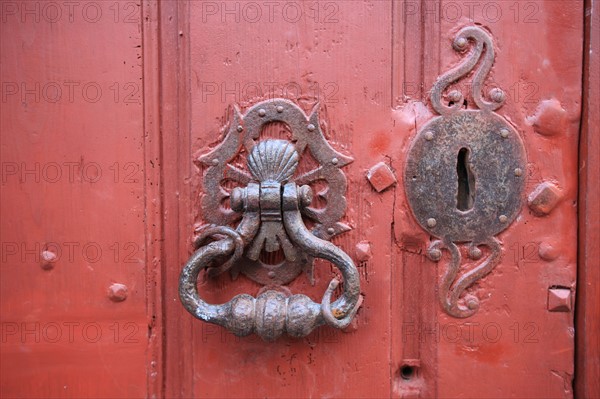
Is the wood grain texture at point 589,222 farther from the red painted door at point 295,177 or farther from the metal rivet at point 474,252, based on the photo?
the metal rivet at point 474,252

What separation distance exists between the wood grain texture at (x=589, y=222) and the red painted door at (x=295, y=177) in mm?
12

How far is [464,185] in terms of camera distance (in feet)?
1.97

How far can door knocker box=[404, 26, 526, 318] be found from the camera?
22.9 inches

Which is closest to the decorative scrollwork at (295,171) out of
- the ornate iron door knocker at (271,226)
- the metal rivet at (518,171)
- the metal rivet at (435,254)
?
the ornate iron door knocker at (271,226)

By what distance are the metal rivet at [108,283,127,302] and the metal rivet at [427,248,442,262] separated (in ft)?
1.30

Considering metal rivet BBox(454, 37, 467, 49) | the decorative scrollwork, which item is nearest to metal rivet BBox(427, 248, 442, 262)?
the decorative scrollwork

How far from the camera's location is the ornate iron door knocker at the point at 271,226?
0.53 m

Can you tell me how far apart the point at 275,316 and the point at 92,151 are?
0.32 metres

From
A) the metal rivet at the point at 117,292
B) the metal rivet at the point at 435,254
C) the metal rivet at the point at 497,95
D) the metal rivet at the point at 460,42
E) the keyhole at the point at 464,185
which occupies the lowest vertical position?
the metal rivet at the point at 117,292

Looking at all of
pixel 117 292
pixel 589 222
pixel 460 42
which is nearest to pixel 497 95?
pixel 460 42

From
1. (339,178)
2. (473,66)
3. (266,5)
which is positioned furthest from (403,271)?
(266,5)

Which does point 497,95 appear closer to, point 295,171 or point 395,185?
point 395,185

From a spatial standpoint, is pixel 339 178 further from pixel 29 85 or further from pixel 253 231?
pixel 29 85

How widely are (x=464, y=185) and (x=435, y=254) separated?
10cm
